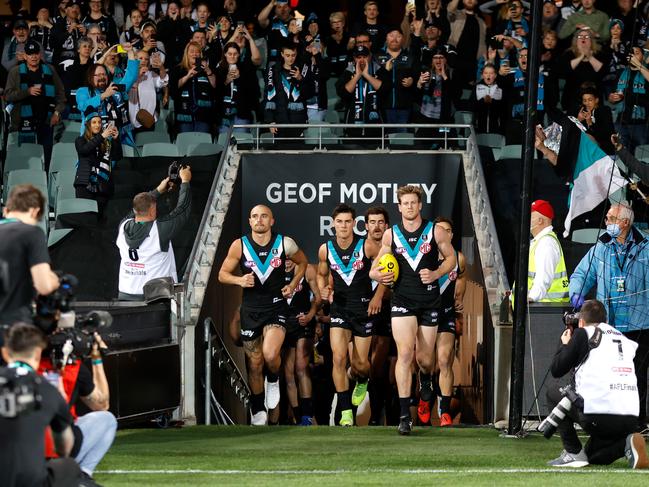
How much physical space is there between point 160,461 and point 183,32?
1069 centimetres

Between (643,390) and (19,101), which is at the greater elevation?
(19,101)

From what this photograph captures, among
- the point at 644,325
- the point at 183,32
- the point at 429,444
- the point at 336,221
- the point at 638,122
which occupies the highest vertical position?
the point at 183,32

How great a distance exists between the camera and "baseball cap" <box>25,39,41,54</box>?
19047 millimetres

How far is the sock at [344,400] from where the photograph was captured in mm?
13766

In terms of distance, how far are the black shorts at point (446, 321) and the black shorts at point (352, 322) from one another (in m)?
0.78

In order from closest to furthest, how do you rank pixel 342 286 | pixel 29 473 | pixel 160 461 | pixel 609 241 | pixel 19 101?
pixel 29 473
pixel 160 461
pixel 609 241
pixel 342 286
pixel 19 101

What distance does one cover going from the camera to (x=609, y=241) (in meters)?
12.5

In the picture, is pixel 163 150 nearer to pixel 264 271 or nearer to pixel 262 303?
pixel 264 271

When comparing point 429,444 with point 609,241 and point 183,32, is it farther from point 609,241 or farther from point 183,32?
point 183,32

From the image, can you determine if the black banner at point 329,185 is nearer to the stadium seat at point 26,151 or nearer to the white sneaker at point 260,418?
the stadium seat at point 26,151

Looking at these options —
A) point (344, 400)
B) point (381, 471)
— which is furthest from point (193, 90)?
point (381, 471)

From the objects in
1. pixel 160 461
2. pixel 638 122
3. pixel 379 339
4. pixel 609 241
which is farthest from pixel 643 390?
pixel 638 122

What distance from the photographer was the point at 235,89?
63.6 ft

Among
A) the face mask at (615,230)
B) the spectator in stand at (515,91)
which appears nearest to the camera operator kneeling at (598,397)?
the face mask at (615,230)
